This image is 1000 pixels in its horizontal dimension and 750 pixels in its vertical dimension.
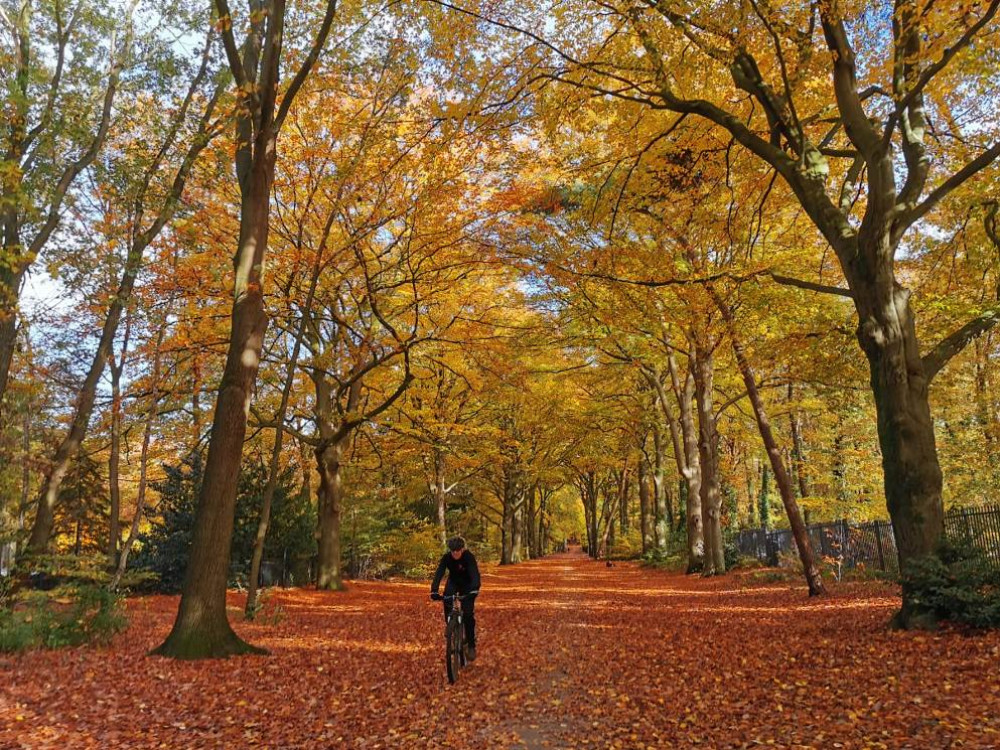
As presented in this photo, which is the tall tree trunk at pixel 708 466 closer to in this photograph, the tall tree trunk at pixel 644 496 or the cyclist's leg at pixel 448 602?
the tall tree trunk at pixel 644 496

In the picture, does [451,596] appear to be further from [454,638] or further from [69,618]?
[69,618]

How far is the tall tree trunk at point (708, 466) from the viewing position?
66.9 feet

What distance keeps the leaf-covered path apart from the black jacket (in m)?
1.01

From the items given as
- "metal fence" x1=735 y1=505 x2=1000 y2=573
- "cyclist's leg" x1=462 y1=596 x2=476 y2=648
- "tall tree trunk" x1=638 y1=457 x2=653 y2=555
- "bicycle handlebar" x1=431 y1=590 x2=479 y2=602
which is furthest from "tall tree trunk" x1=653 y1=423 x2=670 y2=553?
"bicycle handlebar" x1=431 y1=590 x2=479 y2=602

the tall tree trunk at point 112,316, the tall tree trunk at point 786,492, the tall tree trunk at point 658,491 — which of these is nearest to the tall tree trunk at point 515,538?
the tall tree trunk at point 658,491

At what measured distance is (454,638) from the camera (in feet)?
24.5

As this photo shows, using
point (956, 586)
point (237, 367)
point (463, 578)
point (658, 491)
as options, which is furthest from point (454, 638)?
point (658, 491)

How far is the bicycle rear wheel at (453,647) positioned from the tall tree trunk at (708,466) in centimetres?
1451

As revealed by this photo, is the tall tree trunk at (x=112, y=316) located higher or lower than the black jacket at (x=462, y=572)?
higher

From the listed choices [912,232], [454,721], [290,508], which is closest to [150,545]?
[290,508]

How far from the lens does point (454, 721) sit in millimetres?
5840

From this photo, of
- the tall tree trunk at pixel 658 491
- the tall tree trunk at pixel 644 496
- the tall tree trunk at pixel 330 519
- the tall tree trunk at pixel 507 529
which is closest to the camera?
the tall tree trunk at pixel 330 519

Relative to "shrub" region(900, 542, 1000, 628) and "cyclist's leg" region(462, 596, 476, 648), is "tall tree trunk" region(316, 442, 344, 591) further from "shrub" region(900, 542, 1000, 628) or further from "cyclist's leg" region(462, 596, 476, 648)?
"shrub" region(900, 542, 1000, 628)

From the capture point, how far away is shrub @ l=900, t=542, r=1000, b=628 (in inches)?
282
